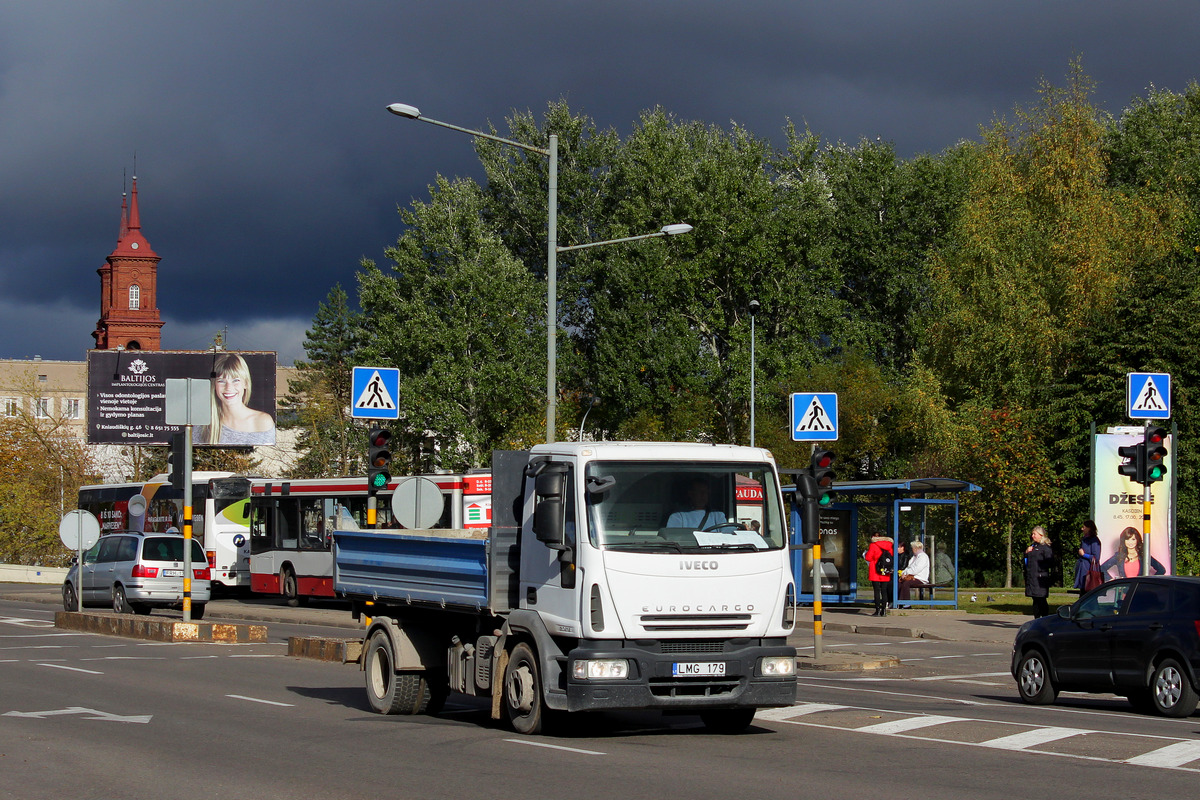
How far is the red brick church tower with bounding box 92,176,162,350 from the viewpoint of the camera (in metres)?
116

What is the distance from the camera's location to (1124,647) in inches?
583

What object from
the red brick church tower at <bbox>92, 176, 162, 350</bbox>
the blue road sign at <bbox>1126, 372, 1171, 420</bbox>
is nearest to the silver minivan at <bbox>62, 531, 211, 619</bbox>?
the blue road sign at <bbox>1126, 372, 1171, 420</bbox>

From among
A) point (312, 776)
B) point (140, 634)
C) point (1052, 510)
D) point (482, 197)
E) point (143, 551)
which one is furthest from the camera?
point (482, 197)

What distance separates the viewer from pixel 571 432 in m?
66.1

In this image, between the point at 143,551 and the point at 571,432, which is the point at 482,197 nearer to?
the point at 571,432

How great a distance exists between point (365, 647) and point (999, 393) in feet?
131

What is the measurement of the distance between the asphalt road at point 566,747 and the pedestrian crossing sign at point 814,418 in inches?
157

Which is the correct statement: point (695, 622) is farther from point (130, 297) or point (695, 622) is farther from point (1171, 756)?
point (130, 297)

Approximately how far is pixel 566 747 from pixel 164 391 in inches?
1903

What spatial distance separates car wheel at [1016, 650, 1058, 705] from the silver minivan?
68.2ft

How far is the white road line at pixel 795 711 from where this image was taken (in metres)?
13.6

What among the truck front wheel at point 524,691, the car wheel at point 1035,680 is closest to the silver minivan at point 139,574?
the car wheel at point 1035,680

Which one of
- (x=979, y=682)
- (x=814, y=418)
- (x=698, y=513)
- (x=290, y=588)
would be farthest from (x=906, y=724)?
(x=290, y=588)

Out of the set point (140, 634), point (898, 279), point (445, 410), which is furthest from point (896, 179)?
point (140, 634)
